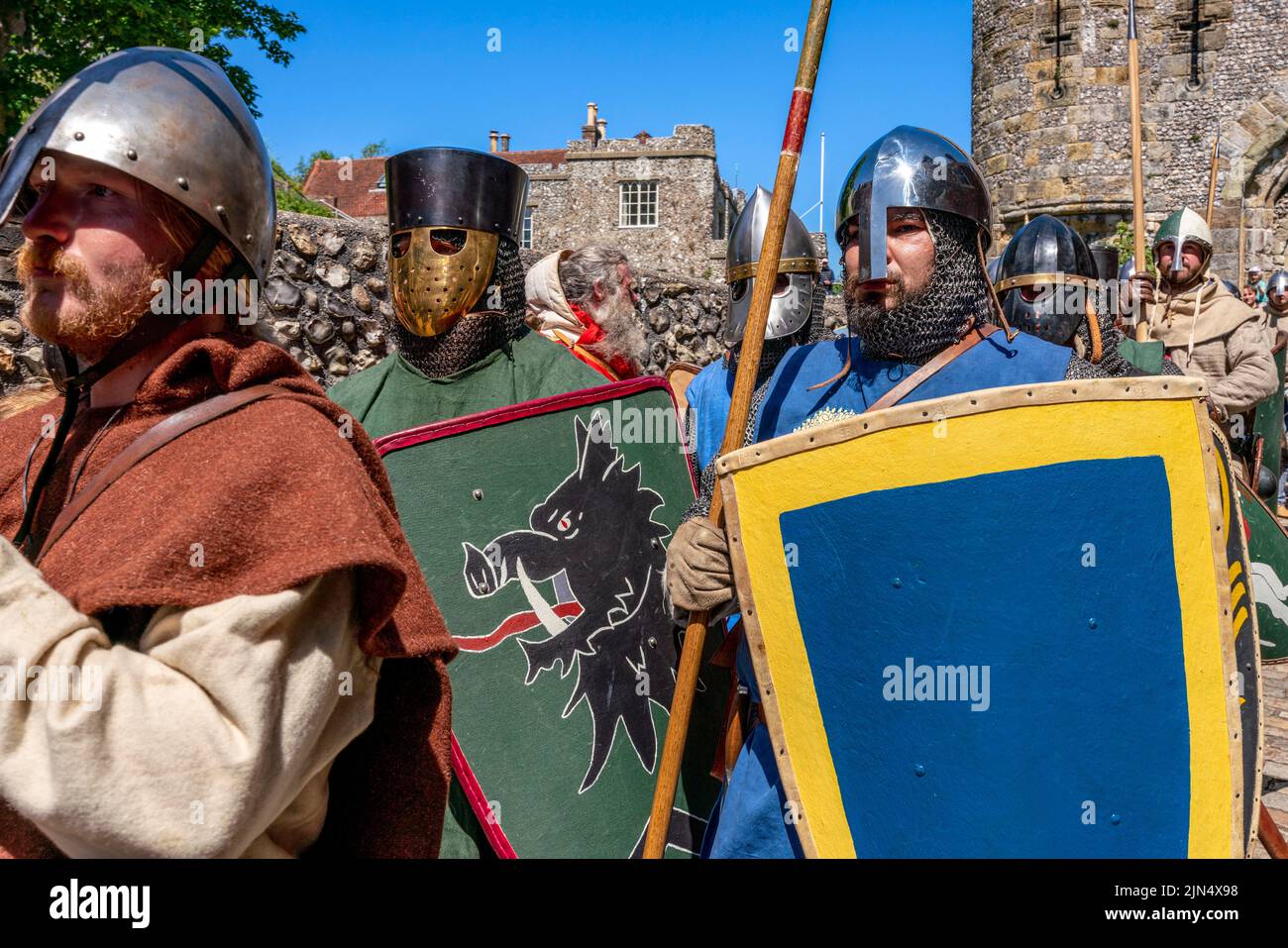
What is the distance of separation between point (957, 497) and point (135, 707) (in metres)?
1.28

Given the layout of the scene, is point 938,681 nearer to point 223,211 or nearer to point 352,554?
point 352,554

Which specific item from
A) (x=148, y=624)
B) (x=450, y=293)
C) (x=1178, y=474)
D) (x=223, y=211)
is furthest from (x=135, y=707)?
(x=450, y=293)

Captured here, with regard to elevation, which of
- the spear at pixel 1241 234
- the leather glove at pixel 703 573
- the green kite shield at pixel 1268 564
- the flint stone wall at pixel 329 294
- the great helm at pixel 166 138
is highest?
the spear at pixel 1241 234

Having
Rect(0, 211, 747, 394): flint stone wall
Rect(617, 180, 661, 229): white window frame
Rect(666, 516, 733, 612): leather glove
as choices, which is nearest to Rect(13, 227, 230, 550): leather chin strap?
Rect(666, 516, 733, 612): leather glove

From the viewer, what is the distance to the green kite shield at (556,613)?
8.25 feet

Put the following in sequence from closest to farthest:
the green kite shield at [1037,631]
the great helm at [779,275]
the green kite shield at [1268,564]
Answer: the green kite shield at [1037,631] → the green kite shield at [1268,564] → the great helm at [779,275]

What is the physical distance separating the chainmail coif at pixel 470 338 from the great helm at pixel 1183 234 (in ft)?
17.7

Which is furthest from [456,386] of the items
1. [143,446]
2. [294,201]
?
[294,201]

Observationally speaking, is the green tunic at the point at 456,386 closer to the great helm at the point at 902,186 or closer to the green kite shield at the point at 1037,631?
the great helm at the point at 902,186

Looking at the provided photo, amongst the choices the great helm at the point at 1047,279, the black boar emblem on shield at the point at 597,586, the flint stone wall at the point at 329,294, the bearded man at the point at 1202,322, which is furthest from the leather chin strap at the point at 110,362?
the bearded man at the point at 1202,322

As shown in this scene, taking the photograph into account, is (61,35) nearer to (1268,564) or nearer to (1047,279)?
(1047,279)

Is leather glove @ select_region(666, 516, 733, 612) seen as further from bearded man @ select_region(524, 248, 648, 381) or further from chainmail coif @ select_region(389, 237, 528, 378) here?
bearded man @ select_region(524, 248, 648, 381)

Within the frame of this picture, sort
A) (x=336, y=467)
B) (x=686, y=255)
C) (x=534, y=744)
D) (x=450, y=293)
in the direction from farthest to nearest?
(x=686, y=255) → (x=450, y=293) → (x=534, y=744) → (x=336, y=467)

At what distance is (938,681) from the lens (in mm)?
1789
